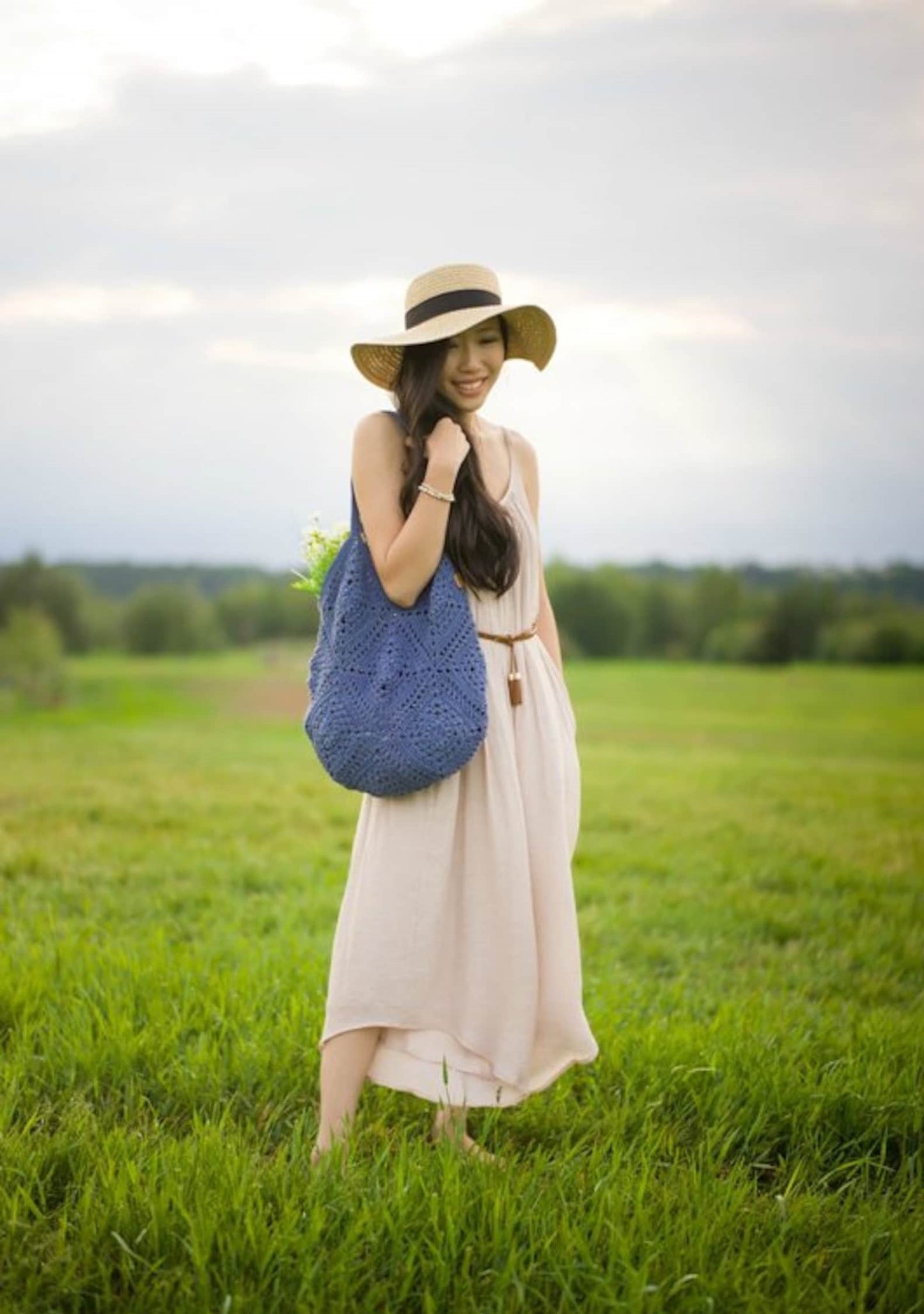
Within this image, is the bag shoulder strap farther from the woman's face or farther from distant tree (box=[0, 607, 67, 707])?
distant tree (box=[0, 607, 67, 707])

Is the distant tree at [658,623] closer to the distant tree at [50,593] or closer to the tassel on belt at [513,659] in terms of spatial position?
the distant tree at [50,593]

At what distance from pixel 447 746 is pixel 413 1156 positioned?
1.04m

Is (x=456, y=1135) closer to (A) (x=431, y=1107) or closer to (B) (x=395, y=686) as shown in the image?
(A) (x=431, y=1107)

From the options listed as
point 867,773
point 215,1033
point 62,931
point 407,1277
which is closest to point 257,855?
point 62,931

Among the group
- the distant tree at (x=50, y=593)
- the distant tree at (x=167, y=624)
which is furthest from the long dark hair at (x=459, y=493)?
the distant tree at (x=167, y=624)

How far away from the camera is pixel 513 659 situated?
11.3ft

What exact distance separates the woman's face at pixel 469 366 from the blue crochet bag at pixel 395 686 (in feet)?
1.47

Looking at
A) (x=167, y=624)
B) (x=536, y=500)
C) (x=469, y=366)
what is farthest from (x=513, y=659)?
(x=167, y=624)

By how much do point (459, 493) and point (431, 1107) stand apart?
75.6 inches

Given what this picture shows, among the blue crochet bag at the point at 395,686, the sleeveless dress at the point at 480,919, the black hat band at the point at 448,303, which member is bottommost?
the sleeveless dress at the point at 480,919

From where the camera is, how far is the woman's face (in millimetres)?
3377

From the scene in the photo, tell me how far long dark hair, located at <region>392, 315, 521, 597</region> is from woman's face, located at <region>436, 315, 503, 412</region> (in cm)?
2

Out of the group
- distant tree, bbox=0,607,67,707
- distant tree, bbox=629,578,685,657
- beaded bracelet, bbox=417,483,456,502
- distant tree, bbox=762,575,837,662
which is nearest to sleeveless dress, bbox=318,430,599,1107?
beaded bracelet, bbox=417,483,456,502

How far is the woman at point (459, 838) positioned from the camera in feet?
10.6
